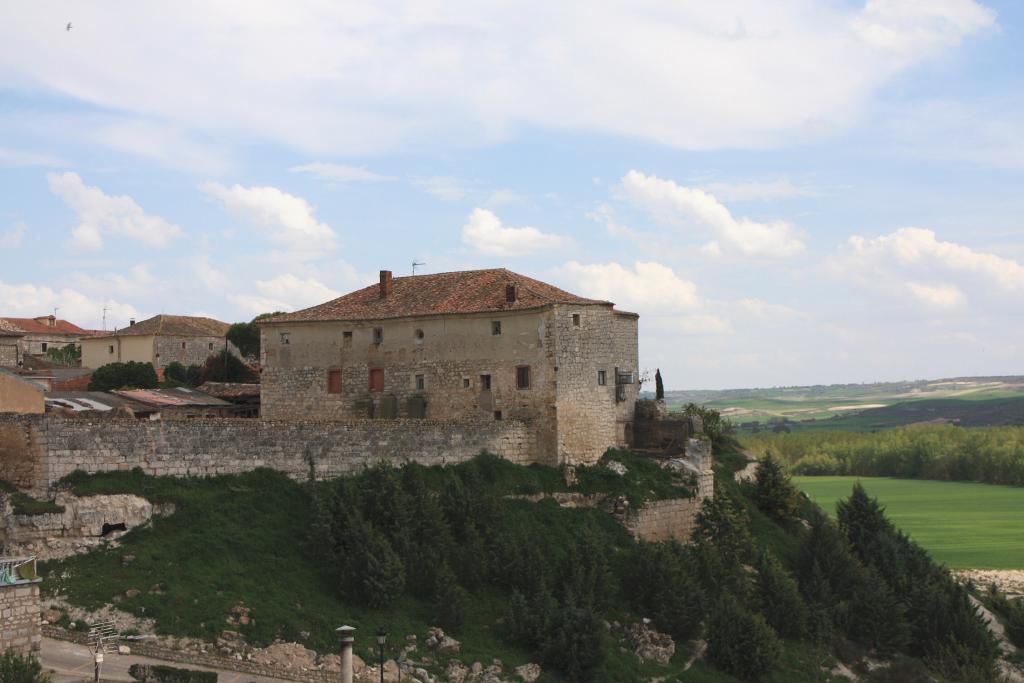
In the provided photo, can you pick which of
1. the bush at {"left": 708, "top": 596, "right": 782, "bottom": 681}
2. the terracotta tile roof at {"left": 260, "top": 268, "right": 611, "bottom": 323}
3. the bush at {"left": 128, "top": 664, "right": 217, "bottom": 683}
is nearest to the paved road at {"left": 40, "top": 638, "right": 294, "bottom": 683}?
the bush at {"left": 128, "top": 664, "right": 217, "bottom": 683}

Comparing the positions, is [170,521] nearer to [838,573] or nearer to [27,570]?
[27,570]

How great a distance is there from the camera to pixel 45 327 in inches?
3433

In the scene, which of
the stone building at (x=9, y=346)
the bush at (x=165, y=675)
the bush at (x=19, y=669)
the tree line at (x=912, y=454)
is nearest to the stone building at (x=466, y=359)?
the bush at (x=165, y=675)

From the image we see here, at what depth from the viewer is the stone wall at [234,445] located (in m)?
31.3

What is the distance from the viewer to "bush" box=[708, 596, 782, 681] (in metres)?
36.4

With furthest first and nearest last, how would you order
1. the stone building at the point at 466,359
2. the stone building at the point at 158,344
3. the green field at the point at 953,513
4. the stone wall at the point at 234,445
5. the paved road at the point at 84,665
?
the green field at the point at 953,513 → the stone building at the point at 158,344 → the stone building at the point at 466,359 → the stone wall at the point at 234,445 → the paved road at the point at 84,665

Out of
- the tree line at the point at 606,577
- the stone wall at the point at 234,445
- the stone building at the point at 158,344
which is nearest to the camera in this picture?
the stone wall at the point at 234,445

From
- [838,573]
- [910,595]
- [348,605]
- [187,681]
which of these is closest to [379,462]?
[348,605]

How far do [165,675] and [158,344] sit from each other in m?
47.1

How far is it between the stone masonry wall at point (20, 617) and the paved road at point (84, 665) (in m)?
0.88

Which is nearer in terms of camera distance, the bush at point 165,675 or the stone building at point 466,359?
the bush at point 165,675

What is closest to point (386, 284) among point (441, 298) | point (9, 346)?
point (441, 298)

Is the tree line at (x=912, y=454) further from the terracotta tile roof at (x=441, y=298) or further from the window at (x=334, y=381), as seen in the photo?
the window at (x=334, y=381)

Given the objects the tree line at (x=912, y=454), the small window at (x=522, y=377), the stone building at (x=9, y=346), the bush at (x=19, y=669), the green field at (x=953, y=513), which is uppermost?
the stone building at (x=9, y=346)
